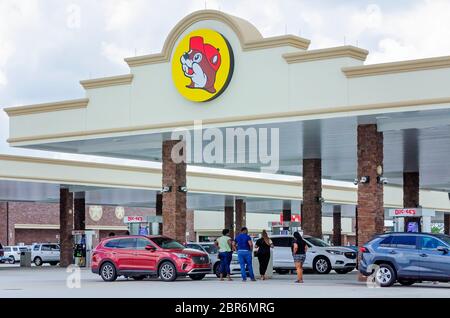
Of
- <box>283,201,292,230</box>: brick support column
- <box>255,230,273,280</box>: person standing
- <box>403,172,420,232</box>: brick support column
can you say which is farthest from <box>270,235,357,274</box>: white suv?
<box>283,201,292,230</box>: brick support column

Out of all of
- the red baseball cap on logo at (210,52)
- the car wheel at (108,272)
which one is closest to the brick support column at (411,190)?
the red baseball cap on logo at (210,52)

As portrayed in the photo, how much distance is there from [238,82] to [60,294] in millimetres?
11164

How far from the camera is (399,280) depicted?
29.6m

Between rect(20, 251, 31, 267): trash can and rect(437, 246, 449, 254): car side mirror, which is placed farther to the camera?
rect(20, 251, 31, 267): trash can

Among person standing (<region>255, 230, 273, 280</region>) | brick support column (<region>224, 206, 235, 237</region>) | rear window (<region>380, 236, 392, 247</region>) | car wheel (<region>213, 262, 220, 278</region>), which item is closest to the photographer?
rear window (<region>380, 236, 392, 247</region>)

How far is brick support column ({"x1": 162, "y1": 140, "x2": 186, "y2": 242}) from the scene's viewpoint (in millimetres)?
38531

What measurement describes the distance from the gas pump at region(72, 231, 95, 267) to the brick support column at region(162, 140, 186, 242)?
54.2 ft

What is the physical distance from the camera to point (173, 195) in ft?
126

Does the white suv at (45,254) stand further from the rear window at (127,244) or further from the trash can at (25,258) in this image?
the rear window at (127,244)

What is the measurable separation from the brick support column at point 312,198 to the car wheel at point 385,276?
1368 cm

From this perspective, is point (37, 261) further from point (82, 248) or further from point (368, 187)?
point (368, 187)

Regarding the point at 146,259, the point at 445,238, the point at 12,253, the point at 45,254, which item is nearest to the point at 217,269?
the point at 146,259

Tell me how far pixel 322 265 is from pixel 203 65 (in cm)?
1022

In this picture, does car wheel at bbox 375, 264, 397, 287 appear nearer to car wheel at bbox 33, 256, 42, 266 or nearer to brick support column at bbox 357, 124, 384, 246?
brick support column at bbox 357, 124, 384, 246
